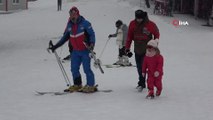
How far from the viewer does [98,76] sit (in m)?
12.5

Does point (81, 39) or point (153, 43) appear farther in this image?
point (81, 39)

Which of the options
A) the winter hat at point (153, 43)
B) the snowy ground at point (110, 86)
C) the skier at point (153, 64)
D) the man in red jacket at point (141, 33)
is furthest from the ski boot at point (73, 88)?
the winter hat at point (153, 43)

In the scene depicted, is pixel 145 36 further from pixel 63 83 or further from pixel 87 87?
pixel 63 83

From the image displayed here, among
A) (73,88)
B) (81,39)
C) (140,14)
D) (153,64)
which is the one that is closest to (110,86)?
(73,88)

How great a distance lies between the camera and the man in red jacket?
9.43m

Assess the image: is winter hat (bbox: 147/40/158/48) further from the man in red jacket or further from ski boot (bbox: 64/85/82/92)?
ski boot (bbox: 64/85/82/92)

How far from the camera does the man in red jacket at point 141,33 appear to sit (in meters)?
9.43

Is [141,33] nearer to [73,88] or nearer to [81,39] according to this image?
[81,39]

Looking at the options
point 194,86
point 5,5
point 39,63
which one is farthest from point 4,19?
point 194,86

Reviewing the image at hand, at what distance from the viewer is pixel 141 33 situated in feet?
31.3

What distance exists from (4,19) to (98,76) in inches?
1020

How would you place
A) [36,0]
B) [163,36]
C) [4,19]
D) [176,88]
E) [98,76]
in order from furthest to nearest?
[36,0]
[4,19]
[163,36]
[98,76]
[176,88]

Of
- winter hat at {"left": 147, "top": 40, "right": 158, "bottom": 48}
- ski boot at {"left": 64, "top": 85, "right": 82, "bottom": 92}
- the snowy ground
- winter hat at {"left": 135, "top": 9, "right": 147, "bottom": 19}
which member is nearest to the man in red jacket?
winter hat at {"left": 135, "top": 9, "right": 147, "bottom": 19}

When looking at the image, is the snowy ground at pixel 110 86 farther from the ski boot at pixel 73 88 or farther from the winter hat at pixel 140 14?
the winter hat at pixel 140 14
